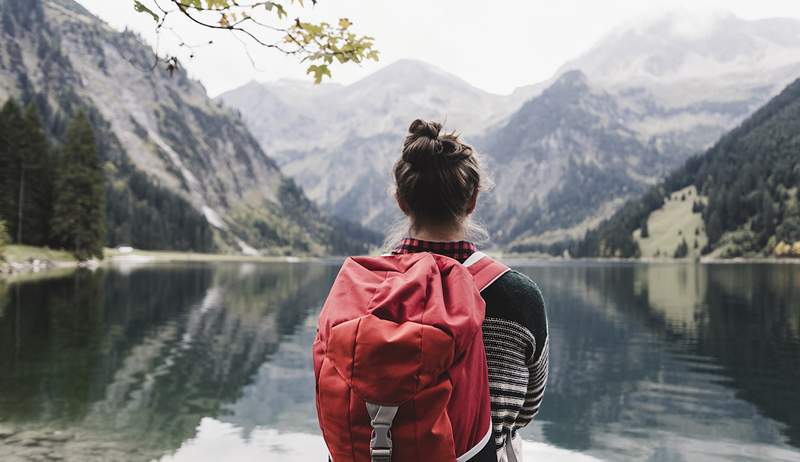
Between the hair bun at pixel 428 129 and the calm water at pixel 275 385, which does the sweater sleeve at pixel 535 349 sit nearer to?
the hair bun at pixel 428 129

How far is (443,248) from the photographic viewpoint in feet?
12.4

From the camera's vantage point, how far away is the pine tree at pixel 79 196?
92.0m

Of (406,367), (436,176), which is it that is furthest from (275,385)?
(406,367)

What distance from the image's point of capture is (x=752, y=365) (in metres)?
27.3

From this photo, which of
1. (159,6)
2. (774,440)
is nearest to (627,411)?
(774,440)

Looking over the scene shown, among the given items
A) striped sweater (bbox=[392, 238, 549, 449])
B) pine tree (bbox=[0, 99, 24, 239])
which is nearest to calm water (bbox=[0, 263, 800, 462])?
striped sweater (bbox=[392, 238, 549, 449])

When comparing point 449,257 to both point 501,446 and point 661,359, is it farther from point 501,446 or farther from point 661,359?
point 661,359

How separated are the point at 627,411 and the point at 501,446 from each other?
1845 centimetres

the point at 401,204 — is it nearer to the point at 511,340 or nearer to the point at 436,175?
the point at 436,175

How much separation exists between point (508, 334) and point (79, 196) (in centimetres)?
10357

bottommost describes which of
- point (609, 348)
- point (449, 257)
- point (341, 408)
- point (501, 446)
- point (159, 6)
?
point (609, 348)

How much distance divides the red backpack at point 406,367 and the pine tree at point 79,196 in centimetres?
10045

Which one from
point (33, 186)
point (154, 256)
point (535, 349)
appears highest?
point (33, 186)

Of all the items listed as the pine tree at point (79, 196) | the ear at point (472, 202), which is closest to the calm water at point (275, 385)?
the ear at point (472, 202)
